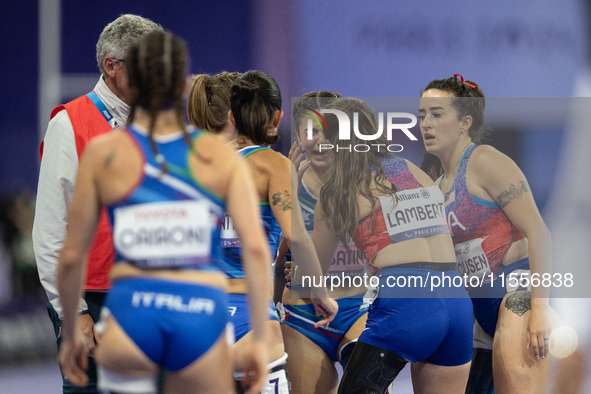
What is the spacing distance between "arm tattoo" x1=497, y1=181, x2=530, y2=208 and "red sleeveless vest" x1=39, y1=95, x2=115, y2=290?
72.9 inches

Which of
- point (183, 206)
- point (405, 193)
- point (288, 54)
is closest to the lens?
point (183, 206)

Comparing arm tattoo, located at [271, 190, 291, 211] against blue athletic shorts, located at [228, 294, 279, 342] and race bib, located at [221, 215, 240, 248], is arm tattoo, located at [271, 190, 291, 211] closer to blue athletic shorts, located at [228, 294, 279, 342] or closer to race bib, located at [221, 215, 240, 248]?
race bib, located at [221, 215, 240, 248]

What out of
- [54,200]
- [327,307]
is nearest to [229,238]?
[327,307]

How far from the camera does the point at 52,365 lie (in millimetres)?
6391

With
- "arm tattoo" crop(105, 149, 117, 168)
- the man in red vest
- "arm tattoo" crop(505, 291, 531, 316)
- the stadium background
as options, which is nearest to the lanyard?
the man in red vest

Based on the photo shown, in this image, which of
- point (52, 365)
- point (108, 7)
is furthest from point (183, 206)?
point (108, 7)

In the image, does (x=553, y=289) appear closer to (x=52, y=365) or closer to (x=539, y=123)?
(x=539, y=123)

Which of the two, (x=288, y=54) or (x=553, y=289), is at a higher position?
(x=288, y=54)

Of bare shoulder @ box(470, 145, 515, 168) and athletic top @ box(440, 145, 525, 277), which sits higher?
bare shoulder @ box(470, 145, 515, 168)

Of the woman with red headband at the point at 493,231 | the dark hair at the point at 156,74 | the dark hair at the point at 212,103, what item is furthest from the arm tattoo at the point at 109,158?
the woman with red headband at the point at 493,231

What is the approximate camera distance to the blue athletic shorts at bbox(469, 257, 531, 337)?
300 centimetres

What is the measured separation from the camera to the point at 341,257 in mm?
3137

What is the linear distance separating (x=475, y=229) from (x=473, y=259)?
6.2 inches

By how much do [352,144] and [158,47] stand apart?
4.62 ft
